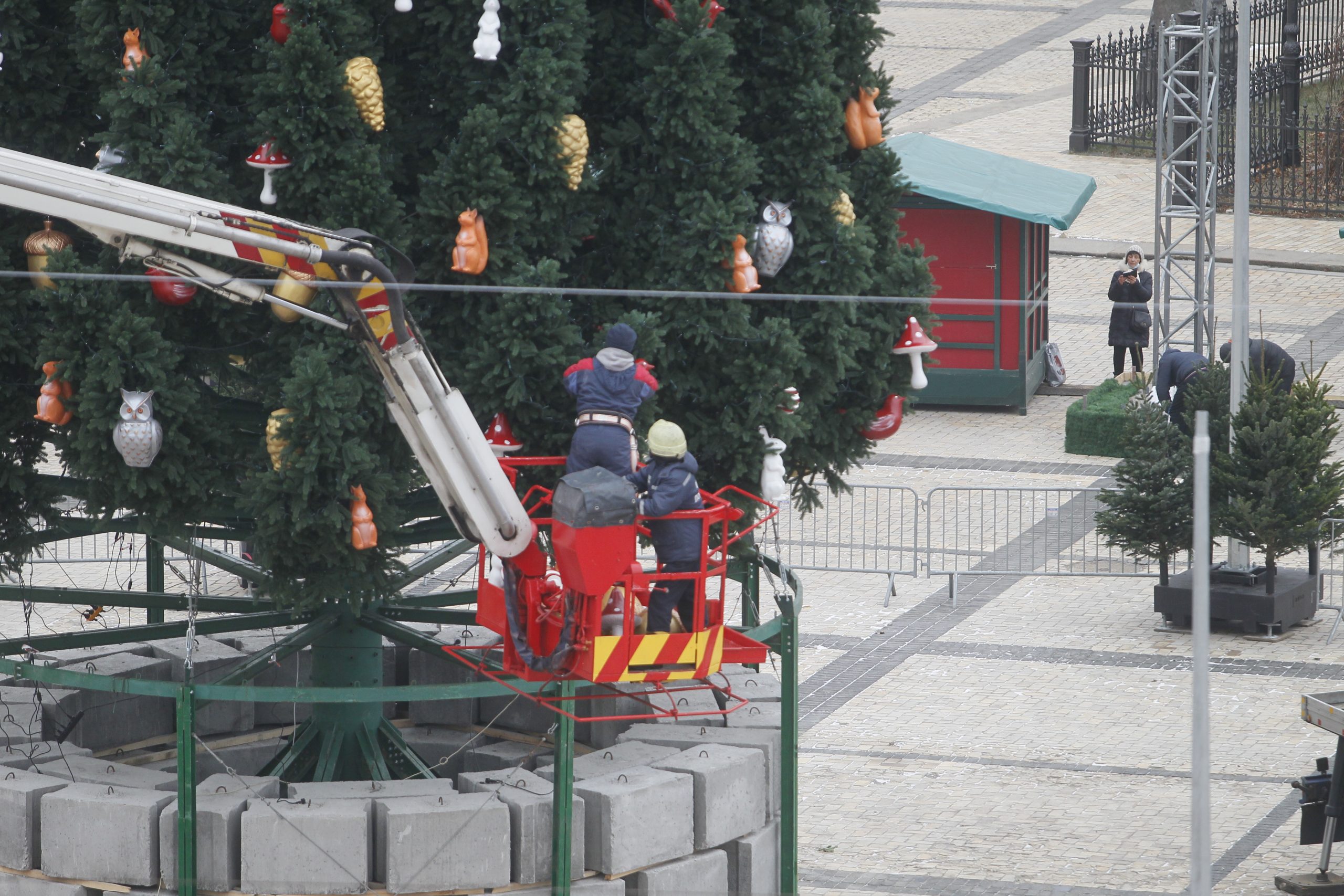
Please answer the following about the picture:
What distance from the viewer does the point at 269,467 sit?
33.4ft

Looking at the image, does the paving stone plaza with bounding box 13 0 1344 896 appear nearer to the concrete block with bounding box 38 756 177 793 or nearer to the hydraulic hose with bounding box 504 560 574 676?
the hydraulic hose with bounding box 504 560 574 676

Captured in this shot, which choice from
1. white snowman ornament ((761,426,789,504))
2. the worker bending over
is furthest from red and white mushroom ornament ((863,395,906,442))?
the worker bending over

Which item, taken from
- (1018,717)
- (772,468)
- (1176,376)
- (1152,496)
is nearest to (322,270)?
(772,468)

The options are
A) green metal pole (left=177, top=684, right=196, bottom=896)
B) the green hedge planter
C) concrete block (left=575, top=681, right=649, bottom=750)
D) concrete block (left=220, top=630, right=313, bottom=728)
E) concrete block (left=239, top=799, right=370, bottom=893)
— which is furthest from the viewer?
the green hedge planter

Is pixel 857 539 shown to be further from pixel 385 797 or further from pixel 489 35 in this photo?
pixel 489 35

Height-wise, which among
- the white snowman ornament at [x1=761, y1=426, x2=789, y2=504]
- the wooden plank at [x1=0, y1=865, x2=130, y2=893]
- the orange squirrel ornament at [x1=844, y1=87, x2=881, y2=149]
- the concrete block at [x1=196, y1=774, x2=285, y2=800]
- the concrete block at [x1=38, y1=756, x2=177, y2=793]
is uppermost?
the orange squirrel ornament at [x1=844, y1=87, x2=881, y2=149]

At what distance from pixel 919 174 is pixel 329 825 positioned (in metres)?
17.4

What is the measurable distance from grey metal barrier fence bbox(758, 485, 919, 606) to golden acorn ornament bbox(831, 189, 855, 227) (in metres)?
8.73

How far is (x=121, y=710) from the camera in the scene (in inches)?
522

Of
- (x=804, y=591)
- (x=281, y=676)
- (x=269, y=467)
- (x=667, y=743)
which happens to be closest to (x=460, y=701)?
(x=281, y=676)

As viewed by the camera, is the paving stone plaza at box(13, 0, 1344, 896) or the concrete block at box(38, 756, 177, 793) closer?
the concrete block at box(38, 756, 177, 793)

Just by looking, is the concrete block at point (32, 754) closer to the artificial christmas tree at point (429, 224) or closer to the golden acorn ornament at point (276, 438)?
the artificial christmas tree at point (429, 224)

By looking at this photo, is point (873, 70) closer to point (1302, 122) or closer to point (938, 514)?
point (938, 514)

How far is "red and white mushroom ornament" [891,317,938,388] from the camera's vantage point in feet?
37.0
